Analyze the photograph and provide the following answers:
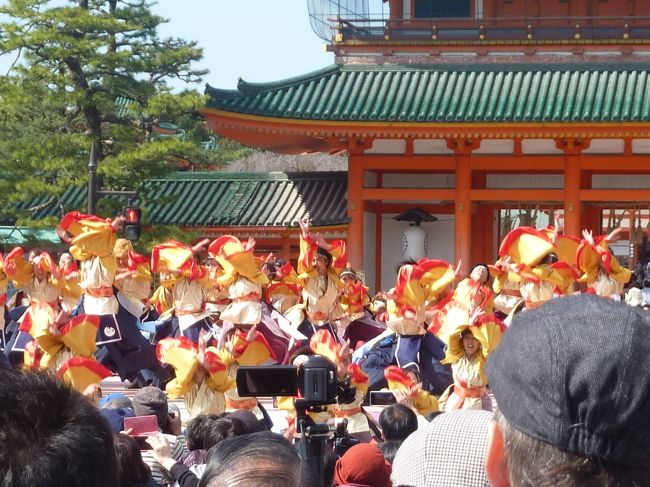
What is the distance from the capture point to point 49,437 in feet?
5.43

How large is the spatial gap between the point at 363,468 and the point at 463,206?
14370 millimetres

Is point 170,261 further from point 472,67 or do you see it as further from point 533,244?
point 472,67

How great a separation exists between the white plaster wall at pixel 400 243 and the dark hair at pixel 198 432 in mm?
14115

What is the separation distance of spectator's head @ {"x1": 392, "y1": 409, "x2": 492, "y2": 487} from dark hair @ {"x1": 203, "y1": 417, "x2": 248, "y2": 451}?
8.68 feet

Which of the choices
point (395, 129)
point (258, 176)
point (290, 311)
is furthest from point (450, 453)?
point (258, 176)

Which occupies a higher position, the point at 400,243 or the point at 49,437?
the point at 49,437

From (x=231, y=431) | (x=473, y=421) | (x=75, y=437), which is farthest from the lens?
(x=231, y=431)

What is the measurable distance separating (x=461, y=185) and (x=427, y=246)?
4.24 ft

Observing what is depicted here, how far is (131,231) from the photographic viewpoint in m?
15.5

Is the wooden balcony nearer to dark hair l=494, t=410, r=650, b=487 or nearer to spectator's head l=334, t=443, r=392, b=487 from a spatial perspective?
spectator's head l=334, t=443, r=392, b=487

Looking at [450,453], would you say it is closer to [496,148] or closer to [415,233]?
[415,233]

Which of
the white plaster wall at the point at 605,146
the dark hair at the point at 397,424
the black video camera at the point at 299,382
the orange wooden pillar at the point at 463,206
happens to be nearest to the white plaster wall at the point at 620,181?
the white plaster wall at the point at 605,146

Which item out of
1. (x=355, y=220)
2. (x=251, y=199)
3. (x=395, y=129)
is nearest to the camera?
(x=395, y=129)

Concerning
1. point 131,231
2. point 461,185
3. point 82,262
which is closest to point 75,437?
point 82,262
